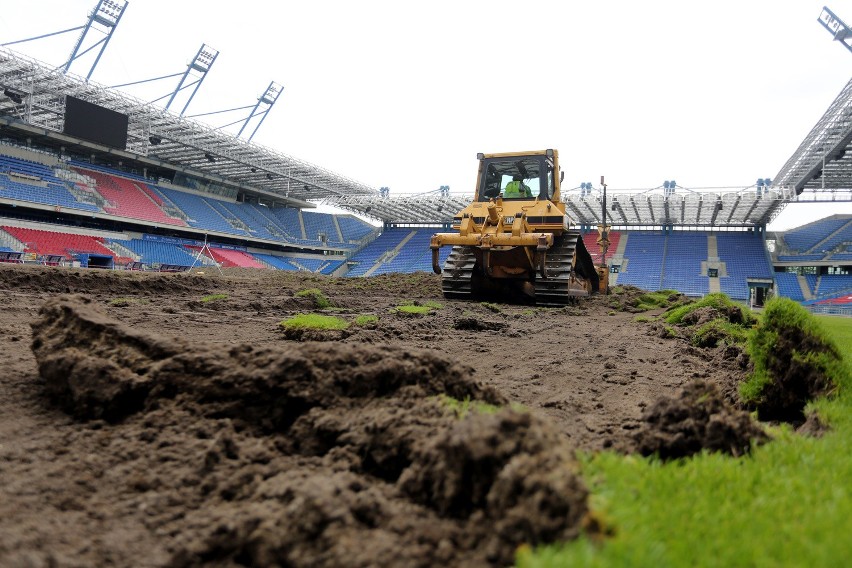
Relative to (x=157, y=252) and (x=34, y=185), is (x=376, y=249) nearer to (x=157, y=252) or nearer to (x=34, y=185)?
(x=157, y=252)

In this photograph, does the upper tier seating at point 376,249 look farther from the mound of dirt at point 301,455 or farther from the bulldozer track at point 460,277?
the mound of dirt at point 301,455

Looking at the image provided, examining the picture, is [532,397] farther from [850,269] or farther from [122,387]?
[850,269]

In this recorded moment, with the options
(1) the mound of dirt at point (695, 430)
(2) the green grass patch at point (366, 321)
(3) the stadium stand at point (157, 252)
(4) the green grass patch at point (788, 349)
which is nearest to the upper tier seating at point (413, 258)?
(3) the stadium stand at point (157, 252)

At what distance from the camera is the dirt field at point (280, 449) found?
1.64 metres

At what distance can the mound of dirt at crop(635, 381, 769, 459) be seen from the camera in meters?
2.44

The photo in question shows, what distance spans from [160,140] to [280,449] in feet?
146

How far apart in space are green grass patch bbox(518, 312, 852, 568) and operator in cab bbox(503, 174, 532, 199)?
10735mm

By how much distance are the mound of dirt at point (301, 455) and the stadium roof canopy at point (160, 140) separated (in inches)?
1319

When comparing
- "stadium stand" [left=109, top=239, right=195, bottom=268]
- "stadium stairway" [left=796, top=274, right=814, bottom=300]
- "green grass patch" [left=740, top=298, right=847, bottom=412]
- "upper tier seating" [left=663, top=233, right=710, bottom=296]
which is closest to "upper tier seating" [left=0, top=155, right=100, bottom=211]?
"stadium stand" [left=109, top=239, right=195, bottom=268]

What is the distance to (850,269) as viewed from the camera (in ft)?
136

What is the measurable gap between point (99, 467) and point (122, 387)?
0.66m

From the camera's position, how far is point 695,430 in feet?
8.10

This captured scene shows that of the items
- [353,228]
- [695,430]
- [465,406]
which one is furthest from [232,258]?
[695,430]

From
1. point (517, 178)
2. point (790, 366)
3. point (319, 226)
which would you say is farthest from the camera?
point (319, 226)
